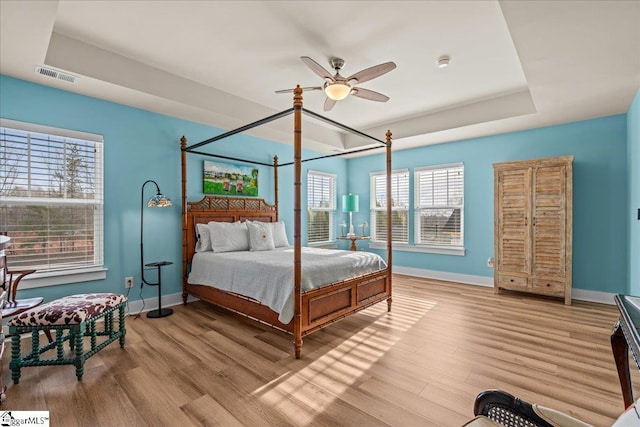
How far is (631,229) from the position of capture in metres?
3.52

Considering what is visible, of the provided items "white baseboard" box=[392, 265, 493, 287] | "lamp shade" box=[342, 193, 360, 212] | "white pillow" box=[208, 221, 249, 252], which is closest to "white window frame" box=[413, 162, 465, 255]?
"white baseboard" box=[392, 265, 493, 287]

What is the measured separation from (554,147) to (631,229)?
144 cm

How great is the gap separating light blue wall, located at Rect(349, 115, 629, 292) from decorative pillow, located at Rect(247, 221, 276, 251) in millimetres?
3487

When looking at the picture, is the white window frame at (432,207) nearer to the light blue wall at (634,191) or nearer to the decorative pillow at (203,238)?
the light blue wall at (634,191)

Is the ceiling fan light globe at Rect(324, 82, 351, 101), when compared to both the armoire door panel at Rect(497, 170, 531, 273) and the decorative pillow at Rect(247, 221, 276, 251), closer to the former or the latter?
the decorative pillow at Rect(247, 221, 276, 251)

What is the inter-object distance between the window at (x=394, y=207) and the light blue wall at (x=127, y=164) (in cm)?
343

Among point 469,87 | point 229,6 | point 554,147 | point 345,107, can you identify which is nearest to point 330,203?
point 345,107

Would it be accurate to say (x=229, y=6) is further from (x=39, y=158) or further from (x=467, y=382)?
(x=467, y=382)

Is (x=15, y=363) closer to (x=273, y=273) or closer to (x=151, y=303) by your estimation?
(x=151, y=303)

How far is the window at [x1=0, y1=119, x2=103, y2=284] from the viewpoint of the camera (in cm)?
286

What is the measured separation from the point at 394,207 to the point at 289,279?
3994 millimetres

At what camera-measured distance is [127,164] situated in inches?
140

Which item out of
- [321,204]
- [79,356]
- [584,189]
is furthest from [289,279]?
[584,189]

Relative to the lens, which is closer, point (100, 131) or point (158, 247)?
point (100, 131)
